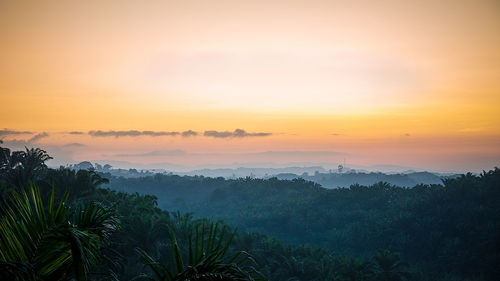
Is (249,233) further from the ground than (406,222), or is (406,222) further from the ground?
(249,233)

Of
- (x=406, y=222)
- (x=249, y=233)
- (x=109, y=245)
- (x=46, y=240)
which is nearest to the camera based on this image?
(x=46, y=240)

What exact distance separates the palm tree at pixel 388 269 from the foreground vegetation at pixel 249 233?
95 millimetres

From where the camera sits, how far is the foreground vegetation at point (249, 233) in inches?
201

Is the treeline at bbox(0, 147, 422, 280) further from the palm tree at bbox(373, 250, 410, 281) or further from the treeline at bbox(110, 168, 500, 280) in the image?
the treeline at bbox(110, 168, 500, 280)

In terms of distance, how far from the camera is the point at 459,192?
60375 mm

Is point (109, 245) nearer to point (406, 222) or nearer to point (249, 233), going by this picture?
point (249, 233)

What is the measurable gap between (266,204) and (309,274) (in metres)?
53.3

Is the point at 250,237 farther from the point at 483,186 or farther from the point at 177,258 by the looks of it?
the point at 483,186

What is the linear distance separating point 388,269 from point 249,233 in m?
14.1

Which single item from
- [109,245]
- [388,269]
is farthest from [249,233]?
[109,245]

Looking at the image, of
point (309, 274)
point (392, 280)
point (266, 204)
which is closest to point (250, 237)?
point (309, 274)

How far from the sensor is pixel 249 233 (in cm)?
4209

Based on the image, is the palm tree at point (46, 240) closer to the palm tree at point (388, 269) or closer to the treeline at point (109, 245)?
the treeline at point (109, 245)

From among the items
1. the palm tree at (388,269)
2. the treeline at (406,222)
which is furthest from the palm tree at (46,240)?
the treeline at (406,222)
